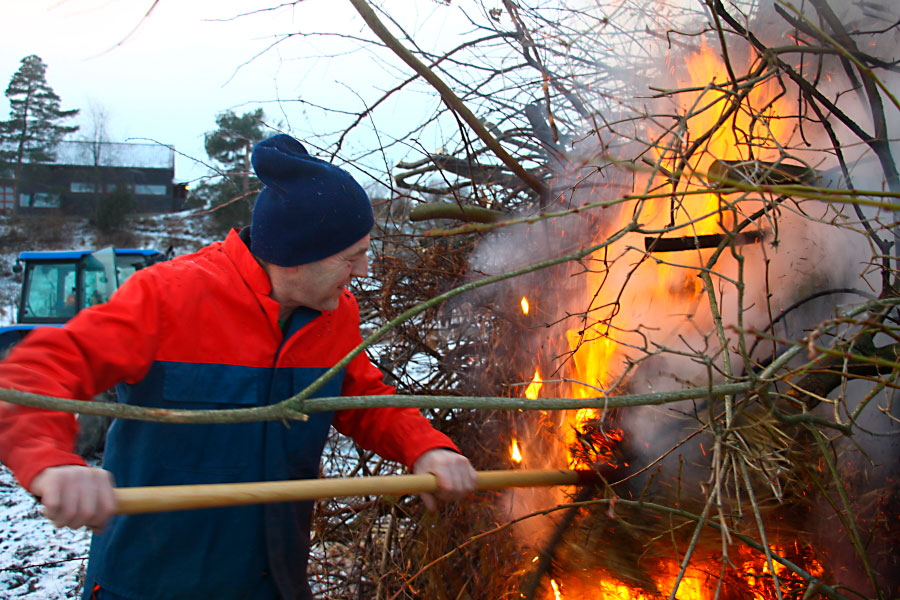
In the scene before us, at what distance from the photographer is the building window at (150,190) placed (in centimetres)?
4093

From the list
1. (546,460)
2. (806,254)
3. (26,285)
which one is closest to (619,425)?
(546,460)

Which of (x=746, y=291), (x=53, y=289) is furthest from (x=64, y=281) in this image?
(x=746, y=291)

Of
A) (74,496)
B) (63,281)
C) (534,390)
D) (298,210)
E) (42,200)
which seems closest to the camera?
(74,496)

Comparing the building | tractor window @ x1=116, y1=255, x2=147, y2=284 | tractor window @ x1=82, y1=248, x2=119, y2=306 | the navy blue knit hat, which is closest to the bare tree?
the navy blue knit hat

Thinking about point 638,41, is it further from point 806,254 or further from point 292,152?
point 292,152

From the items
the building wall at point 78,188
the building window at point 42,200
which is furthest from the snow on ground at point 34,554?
the building window at point 42,200

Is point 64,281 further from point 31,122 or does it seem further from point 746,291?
point 31,122

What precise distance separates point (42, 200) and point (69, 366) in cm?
4088

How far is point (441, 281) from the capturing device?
3.81 meters

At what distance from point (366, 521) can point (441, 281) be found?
4.47 feet

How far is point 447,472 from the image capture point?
6.81ft

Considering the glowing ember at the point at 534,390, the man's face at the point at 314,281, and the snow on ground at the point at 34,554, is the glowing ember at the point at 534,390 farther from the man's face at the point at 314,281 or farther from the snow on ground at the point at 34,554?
the snow on ground at the point at 34,554

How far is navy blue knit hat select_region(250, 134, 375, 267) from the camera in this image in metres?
2.10

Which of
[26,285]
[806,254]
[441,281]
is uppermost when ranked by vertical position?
[806,254]
